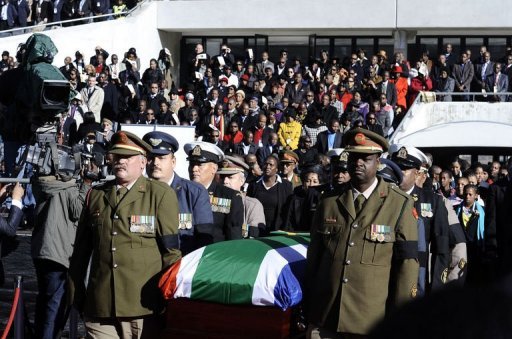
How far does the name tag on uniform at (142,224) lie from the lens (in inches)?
234

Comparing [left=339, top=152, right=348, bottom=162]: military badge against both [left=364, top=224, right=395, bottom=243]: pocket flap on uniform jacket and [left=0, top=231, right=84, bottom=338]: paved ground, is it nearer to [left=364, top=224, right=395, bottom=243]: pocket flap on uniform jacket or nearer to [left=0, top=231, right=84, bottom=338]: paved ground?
[left=364, top=224, right=395, bottom=243]: pocket flap on uniform jacket

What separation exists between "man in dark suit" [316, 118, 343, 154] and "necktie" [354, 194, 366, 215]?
515 inches

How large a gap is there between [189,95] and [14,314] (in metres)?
16.0

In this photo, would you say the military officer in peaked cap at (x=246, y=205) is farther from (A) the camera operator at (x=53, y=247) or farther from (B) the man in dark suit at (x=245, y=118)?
(B) the man in dark suit at (x=245, y=118)

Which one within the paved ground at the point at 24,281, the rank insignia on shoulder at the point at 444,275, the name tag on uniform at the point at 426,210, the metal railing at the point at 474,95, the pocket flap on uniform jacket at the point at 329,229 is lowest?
the paved ground at the point at 24,281

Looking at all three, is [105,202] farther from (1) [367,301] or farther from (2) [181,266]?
(1) [367,301]

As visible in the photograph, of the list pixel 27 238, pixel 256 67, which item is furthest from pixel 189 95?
pixel 27 238

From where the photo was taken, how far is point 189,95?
22.7 meters

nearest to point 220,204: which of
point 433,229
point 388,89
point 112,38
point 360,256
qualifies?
point 433,229

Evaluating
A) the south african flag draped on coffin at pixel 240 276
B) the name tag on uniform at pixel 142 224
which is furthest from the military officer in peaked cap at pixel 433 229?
the name tag on uniform at pixel 142 224

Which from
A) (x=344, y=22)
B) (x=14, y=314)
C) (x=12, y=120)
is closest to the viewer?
(x=12, y=120)

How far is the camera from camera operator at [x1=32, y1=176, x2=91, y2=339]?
7.62 m

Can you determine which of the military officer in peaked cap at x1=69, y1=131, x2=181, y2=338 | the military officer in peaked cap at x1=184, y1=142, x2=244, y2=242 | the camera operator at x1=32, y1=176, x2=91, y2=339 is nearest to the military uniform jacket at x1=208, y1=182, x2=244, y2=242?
the military officer in peaked cap at x1=184, y1=142, x2=244, y2=242

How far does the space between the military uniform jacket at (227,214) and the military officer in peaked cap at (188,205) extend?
0.86m
